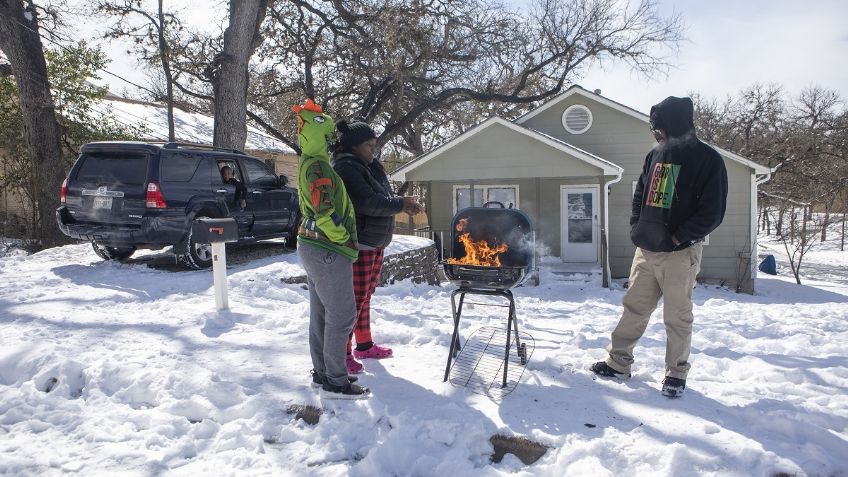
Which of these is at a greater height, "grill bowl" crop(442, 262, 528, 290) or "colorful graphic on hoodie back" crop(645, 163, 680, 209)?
"colorful graphic on hoodie back" crop(645, 163, 680, 209)

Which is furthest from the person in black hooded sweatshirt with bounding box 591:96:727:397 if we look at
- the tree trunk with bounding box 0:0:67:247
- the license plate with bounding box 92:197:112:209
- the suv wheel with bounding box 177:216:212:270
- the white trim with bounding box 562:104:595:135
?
the white trim with bounding box 562:104:595:135

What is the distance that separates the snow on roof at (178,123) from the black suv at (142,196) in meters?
11.2

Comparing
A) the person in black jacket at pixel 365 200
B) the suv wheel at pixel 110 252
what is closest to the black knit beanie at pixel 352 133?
the person in black jacket at pixel 365 200

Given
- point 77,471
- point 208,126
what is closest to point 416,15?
point 208,126

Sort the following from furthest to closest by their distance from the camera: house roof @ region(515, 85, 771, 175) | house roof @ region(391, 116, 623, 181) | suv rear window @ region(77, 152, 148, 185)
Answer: house roof @ region(515, 85, 771, 175) < house roof @ region(391, 116, 623, 181) < suv rear window @ region(77, 152, 148, 185)

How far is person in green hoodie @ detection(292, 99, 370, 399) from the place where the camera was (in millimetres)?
3316

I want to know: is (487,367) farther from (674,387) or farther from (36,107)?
(36,107)

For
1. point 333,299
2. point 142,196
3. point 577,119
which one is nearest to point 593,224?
point 577,119

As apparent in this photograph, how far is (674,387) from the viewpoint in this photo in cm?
353

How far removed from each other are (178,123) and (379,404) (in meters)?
21.8

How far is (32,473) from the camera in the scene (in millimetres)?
2594

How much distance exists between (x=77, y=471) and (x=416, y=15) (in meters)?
14.8

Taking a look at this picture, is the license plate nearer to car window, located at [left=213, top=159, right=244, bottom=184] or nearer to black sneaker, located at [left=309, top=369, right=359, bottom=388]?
car window, located at [left=213, top=159, right=244, bottom=184]

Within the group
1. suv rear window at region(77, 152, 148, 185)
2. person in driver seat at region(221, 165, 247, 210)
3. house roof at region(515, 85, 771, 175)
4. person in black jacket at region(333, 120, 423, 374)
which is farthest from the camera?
house roof at region(515, 85, 771, 175)
